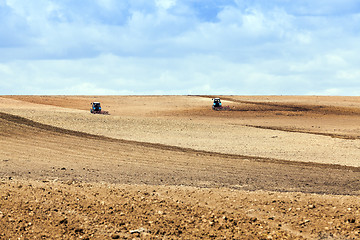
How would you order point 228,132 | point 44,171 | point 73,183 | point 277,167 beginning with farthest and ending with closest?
point 228,132
point 277,167
point 44,171
point 73,183

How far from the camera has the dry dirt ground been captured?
346 inches

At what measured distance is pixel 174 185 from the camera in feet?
43.4

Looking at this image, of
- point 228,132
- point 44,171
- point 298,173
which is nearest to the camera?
point 44,171

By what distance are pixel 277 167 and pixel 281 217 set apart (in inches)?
366

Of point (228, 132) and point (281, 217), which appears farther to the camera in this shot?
point (228, 132)

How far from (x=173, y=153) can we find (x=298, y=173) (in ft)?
21.7

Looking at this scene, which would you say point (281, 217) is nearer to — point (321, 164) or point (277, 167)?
point (277, 167)

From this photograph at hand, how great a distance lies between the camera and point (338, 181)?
51.1 ft

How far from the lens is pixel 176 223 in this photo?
29.4ft

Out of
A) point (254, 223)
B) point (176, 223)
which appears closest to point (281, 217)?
point (254, 223)

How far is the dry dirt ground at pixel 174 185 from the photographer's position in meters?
Answer: 8.79

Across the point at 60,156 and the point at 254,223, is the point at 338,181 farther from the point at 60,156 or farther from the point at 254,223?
the point at 60,156

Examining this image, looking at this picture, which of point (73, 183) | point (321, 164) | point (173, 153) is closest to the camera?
point (73, 183)

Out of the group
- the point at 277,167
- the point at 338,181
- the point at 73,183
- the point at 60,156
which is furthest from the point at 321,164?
the point at 73,183
